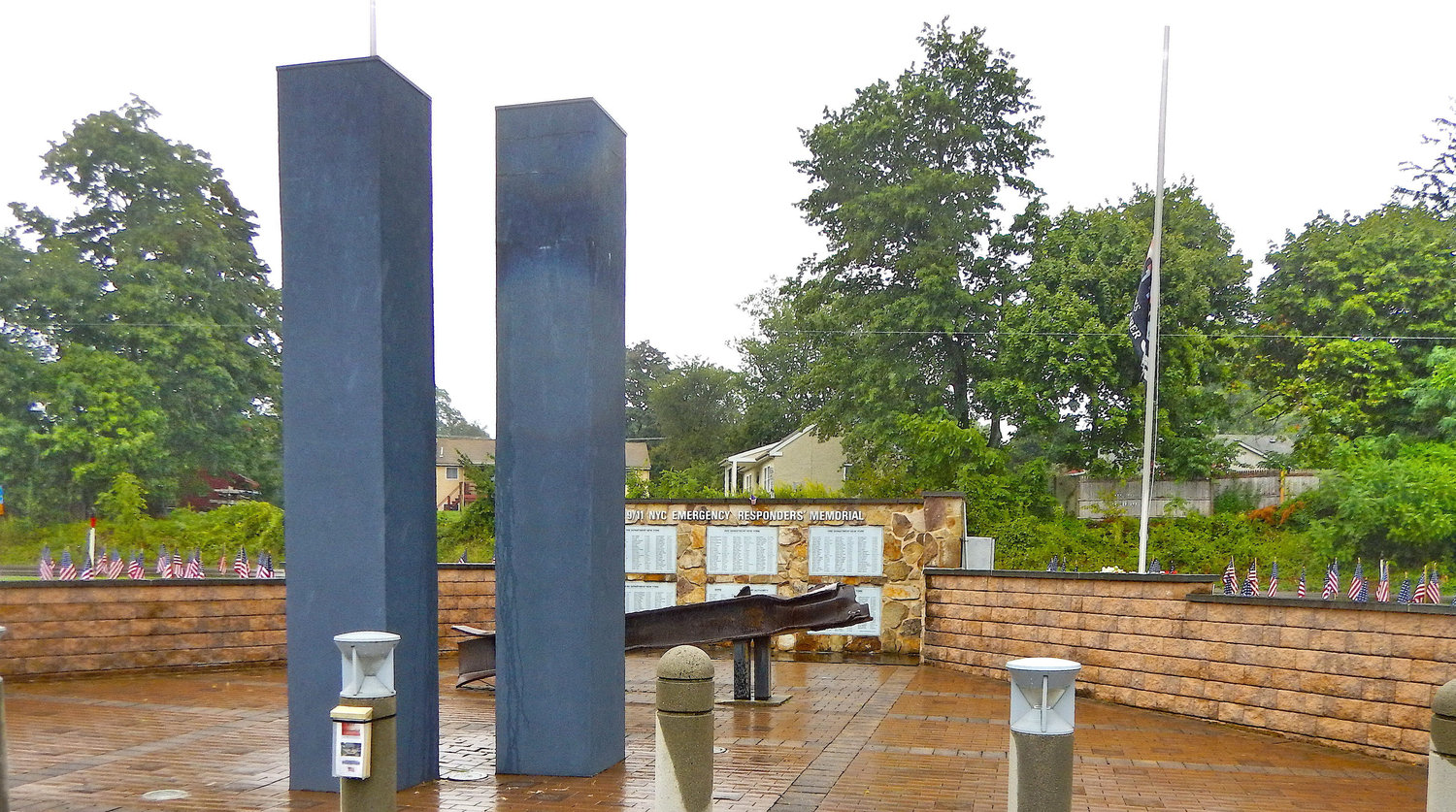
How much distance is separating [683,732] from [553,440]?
266cm

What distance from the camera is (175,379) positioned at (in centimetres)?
3369

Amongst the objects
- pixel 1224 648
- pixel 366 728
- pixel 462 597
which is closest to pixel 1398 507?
pixel 1224 648

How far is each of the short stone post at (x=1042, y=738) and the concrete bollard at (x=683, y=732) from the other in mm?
1485

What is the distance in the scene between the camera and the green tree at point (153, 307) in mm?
32156

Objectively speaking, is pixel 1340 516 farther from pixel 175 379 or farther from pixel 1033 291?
pixel 175 379

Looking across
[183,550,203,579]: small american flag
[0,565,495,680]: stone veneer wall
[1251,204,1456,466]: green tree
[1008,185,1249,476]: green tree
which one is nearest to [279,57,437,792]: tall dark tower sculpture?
[0,565,495,680]: stone veneer wall

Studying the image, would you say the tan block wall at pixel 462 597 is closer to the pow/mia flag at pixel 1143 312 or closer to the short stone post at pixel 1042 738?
the pow/mia flag at pixel 1143 312

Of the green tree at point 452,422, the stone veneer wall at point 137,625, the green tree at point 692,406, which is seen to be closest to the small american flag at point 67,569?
the stone veneer wall at point 137,625

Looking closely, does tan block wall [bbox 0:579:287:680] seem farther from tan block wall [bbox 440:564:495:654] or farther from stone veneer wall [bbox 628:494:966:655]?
stone veneer wall [bbox 628:494:966:655]

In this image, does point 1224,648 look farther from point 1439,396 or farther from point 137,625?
point 1439,396

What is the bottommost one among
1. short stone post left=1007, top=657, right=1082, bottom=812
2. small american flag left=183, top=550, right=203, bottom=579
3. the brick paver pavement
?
the brick paver pavement

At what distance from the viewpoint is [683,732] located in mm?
5246

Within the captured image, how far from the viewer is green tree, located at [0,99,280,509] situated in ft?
105

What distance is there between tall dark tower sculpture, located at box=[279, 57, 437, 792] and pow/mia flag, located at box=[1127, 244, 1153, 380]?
11.5 meters
